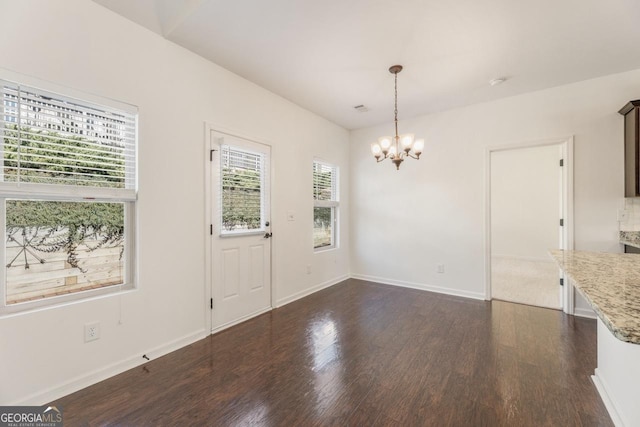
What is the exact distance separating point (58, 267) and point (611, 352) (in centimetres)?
380

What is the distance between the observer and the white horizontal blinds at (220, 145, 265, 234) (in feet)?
10.2

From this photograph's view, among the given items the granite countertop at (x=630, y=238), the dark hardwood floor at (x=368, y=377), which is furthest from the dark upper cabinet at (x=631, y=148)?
the dark hardwood floor at (x=368, y=377)

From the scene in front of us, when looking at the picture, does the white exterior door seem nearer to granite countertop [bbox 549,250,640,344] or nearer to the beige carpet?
granite countertop [bbox 549,250,640,344]

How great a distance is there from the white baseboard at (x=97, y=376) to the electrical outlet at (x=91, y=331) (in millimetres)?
249

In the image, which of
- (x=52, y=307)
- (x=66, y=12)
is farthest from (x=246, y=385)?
(x=66, y=12)

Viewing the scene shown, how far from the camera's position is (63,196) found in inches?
77.5

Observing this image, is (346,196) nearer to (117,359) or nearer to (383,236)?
(383,236)

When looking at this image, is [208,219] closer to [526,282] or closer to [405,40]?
[405,40]

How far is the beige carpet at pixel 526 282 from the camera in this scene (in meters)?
3.88

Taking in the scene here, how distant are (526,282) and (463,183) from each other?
2.31 metres

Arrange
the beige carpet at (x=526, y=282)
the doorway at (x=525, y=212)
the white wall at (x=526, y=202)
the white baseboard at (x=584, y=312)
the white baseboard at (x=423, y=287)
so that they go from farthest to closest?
1. the white wall at (x=526, y=202)
2. the doorway at (x=525, y=212)
3. the white baseboard at (x=423, y=287)
4. the beige carpet at (x=526, y=282)
5. the white baseboard at (x=584, y=312)

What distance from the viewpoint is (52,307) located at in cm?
190

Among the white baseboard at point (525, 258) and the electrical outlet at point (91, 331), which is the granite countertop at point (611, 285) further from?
the white baseboard at point (525, 258)

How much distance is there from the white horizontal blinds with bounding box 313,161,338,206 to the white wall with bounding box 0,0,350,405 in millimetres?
1143
